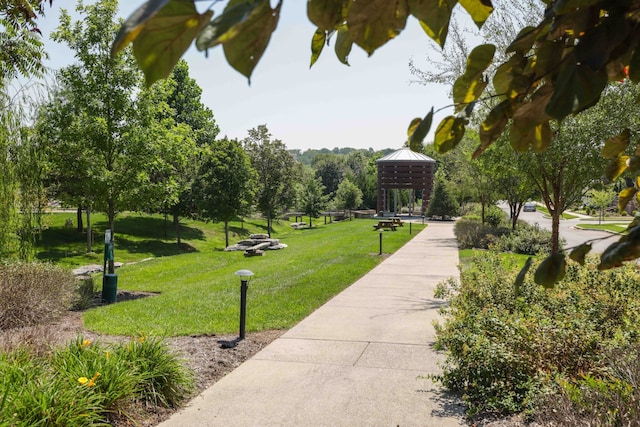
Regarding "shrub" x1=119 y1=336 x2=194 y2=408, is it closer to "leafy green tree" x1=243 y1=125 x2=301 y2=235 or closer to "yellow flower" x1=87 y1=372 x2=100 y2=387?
"yellow flower" x1=87 y1=372 x2=100 y2=387

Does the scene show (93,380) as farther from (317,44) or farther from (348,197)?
(348,197)

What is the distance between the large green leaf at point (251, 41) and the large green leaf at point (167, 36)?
6 centimetres

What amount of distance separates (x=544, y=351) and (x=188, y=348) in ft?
14.3

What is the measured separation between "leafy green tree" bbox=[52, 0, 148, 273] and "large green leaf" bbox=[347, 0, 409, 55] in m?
12.1

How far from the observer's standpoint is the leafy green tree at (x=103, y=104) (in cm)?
1173

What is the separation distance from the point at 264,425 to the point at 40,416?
1798 mm

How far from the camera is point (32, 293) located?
325 inches

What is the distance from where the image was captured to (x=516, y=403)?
167 inches

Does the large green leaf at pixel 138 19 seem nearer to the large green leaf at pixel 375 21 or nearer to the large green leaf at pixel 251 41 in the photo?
the large green leaf at pixel 251 41

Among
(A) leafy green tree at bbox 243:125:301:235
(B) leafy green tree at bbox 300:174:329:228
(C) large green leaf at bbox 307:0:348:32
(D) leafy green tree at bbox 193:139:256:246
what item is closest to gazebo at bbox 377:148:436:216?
(B) leafy green tree at bbox 300:174:329:228

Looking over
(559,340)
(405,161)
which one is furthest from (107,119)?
(405,161)

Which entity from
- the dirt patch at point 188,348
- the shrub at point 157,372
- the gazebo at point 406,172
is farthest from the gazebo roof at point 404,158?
the shrub at point 157,372

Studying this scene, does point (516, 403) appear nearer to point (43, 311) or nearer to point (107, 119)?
point (43, 311)

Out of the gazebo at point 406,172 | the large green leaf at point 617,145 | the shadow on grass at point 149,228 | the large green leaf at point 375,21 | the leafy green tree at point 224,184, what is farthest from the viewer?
the gazebo at point 406,172
